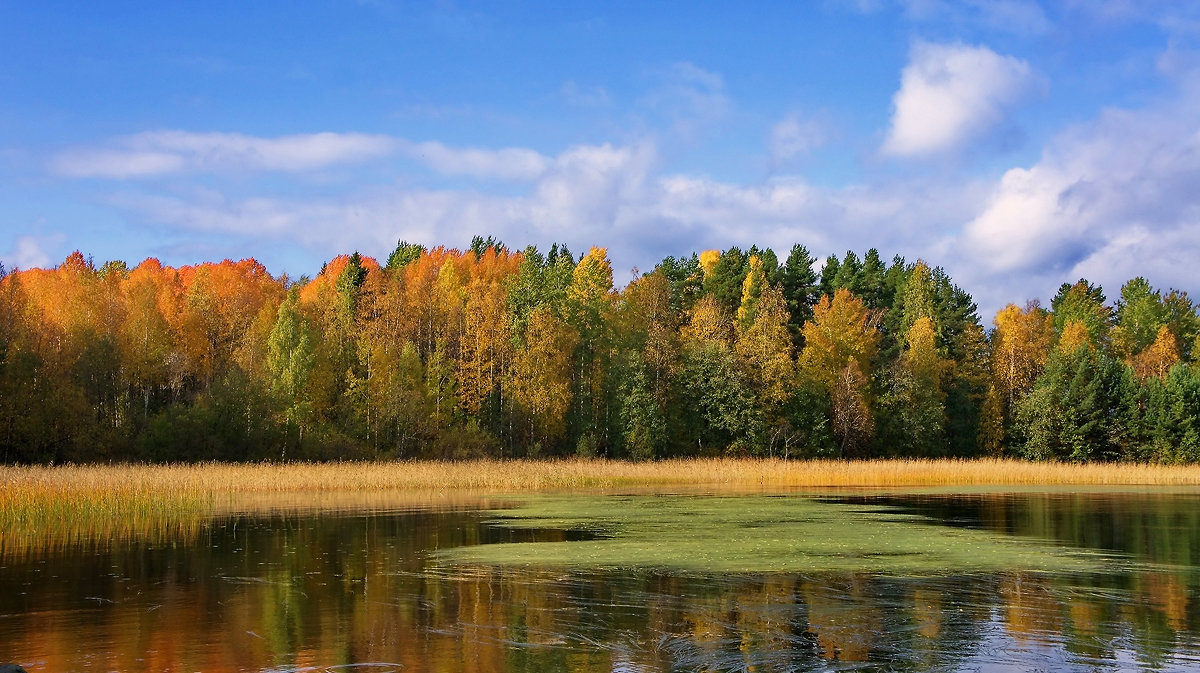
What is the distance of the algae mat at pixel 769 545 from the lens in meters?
18.5

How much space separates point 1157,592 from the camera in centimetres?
1554

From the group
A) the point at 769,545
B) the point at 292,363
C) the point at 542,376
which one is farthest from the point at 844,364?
the point at 769,545

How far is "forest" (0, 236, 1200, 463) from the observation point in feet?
168

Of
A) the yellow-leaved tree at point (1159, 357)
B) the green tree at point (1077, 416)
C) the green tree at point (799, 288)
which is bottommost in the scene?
the green tree at point (1077, 416)

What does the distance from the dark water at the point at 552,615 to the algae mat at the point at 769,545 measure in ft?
2.64

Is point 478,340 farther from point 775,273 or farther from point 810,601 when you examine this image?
point 810,601

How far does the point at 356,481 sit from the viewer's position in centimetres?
4047

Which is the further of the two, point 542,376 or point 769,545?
Result: point 542,376

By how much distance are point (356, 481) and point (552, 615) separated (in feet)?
92.9

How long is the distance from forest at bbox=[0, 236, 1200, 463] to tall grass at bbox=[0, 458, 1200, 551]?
26.6ft

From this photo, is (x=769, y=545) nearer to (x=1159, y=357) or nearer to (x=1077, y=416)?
(x=1077, y=416)

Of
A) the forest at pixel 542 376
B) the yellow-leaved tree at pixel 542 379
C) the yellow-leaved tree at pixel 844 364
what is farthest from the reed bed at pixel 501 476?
the yellow-leaved tree at pixel 542 379

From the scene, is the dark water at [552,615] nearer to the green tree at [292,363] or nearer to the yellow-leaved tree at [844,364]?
the green tree at [292,363]

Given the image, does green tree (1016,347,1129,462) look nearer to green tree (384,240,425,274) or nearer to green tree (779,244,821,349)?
green tree (779,244,821,349)
